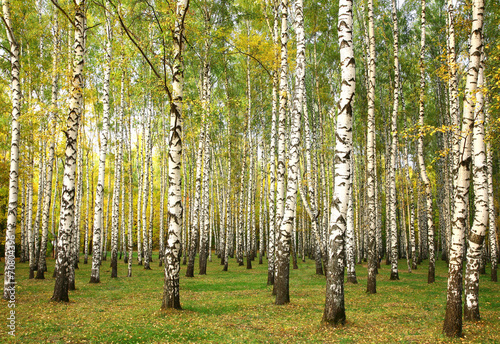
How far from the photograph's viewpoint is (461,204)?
243 inches

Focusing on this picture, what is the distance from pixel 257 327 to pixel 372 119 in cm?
817

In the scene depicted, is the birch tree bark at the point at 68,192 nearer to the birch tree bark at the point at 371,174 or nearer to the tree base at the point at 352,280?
the birch tree bark at the point at 371,174

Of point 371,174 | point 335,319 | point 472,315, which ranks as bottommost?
point 472,315

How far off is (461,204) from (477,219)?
0.47 metres

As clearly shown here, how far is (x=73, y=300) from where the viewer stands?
A: 9039 millimetres

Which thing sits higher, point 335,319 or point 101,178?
point 101,178

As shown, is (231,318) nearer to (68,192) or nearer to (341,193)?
(341,193)

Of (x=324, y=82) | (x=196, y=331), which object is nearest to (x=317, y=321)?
(x=196, y=331)

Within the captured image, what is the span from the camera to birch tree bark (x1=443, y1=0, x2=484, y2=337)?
19.2ft

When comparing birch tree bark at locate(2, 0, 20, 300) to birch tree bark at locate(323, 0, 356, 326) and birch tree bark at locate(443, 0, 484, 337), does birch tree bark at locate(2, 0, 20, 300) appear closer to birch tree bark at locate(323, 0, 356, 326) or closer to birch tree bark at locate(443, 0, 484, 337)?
birch tree bark at locate(323, 0, 356, 326)

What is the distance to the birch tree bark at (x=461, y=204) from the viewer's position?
5.84 meters

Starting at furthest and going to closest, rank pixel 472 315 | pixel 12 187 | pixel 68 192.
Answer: pixel 12 187, pixel 68 192, pixel 472 315

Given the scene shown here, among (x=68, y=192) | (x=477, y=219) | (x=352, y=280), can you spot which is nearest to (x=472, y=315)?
(x=477, y=219)

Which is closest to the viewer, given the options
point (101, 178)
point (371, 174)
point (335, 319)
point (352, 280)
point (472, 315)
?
point (335, 319)
